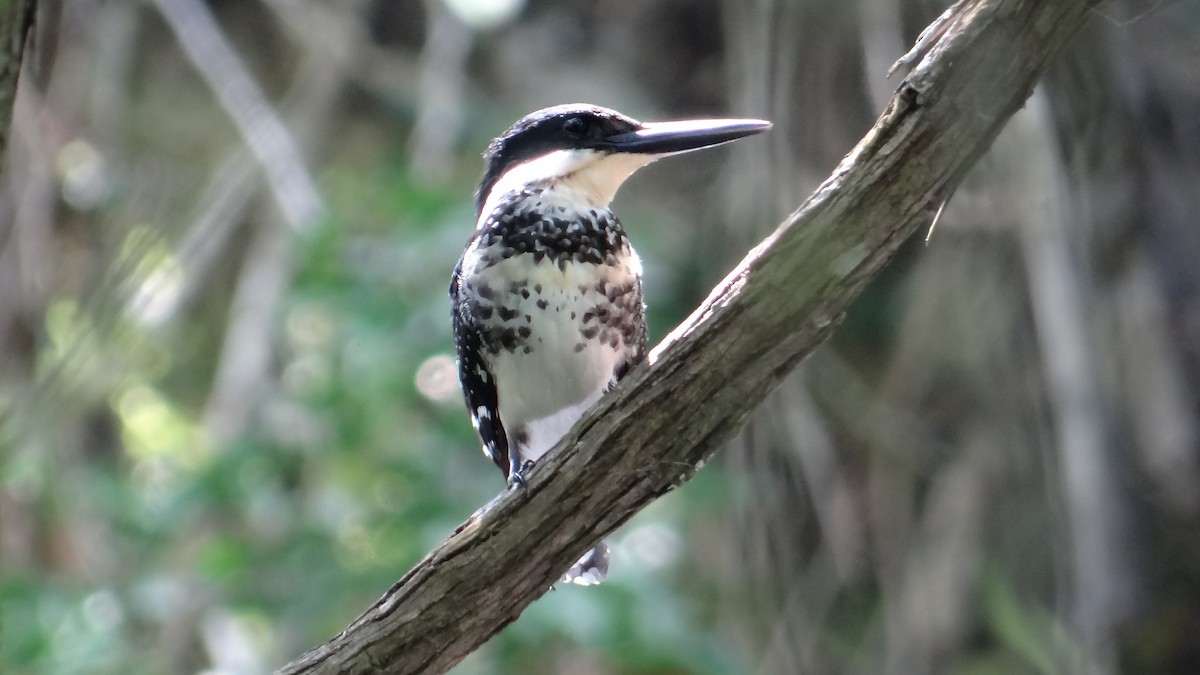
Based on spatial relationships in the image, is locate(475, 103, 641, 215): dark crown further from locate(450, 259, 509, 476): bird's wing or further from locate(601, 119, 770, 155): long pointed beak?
locate(450, 259, 509, 476): bird's wing

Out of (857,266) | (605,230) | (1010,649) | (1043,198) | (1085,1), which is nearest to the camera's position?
(1085,1)

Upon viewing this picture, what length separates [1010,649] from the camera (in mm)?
3639

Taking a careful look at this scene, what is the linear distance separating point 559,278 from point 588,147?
10.9 inches

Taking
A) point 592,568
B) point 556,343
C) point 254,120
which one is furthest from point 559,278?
point 254,120

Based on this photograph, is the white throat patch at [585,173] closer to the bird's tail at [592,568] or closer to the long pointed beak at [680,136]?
the long pointed beak at [680,136]

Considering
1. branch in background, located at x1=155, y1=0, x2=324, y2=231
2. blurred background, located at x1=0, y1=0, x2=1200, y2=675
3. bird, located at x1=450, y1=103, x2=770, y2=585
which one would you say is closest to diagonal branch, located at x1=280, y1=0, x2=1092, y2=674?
bird, located at x1=450, y1=103, x2=770, y2=585

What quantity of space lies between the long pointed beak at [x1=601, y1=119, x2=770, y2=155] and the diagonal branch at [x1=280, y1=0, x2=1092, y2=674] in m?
0.51

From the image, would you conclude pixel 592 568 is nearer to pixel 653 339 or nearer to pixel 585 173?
pixel 585 173

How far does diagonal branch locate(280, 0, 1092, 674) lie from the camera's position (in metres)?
1.34

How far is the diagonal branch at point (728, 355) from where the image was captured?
134cm

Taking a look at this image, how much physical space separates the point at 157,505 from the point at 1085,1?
2.43m

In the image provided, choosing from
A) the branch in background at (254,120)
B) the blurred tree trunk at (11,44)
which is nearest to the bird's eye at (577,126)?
the blurred tree trunk at (11,44)

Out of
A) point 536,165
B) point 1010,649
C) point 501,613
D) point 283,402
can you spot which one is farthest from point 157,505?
point 1010,649

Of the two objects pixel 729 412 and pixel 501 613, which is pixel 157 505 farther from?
pixel 729 412
